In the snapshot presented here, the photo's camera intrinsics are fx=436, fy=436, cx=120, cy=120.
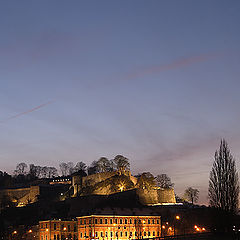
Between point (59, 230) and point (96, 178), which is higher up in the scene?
point (96, 178)

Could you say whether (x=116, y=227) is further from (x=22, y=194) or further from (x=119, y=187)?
(x=22, y=194)

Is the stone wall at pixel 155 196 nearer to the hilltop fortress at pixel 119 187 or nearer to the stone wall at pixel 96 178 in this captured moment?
the hilltop fortress at pixel 119 187

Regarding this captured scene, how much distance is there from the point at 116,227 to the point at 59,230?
55.4ft

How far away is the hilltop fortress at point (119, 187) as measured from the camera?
13938 cm

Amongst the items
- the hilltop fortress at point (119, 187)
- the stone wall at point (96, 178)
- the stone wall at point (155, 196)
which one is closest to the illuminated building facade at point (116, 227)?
the stone wall at point (155, 196)

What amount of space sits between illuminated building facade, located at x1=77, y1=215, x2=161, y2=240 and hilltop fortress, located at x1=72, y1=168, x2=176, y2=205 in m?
22.5

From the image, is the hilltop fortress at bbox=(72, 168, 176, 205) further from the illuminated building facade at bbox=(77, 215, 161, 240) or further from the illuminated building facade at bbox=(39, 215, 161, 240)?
the illuminated building facade at bbox=(77, 215, 161, 240)

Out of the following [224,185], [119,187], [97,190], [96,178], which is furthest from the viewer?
[96,178]

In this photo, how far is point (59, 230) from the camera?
4542 inches

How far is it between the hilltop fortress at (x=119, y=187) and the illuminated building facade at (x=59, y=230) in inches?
1115

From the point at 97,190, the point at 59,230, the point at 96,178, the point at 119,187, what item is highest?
the point at 96,178

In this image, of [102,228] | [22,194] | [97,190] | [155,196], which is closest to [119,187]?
[97,190]

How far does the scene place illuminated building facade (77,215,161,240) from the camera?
106 meters

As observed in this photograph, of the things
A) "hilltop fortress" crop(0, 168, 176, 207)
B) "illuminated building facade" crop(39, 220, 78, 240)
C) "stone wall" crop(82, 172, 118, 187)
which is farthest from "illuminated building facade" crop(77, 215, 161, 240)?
"stone wall" crop(82, 172, 118, 187)
